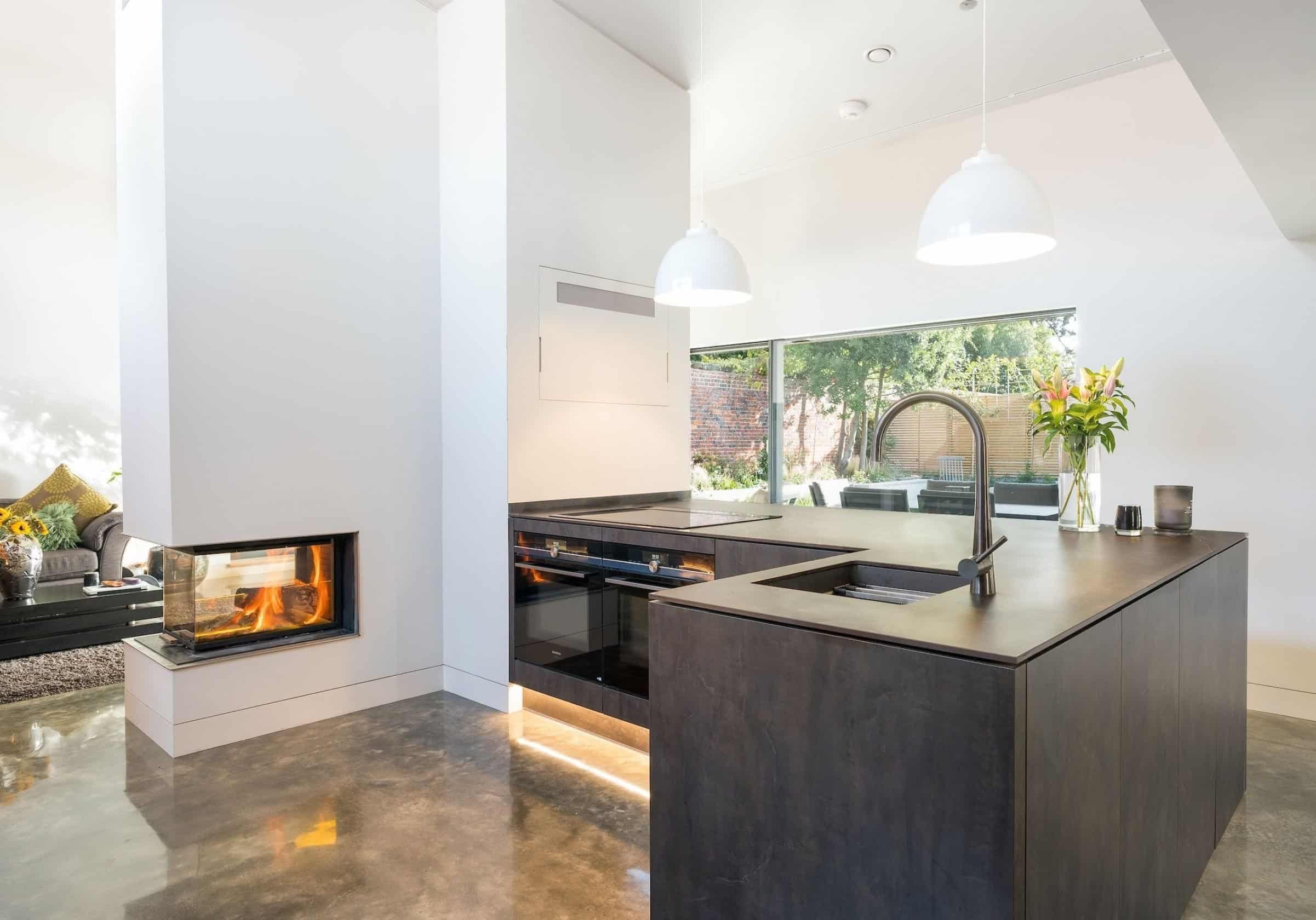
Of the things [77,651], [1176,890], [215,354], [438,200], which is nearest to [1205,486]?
[1176,890]

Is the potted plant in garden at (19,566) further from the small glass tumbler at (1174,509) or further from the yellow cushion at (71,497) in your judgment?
the small glass tumbler at (1174,509)

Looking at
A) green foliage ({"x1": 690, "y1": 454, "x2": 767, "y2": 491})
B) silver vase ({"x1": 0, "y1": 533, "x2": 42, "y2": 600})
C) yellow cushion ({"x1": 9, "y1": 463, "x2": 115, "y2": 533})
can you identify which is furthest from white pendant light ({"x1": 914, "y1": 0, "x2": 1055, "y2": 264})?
yellow cushion ({"x1": 9, "y1": 463, "x2": 115, "y2": 533})

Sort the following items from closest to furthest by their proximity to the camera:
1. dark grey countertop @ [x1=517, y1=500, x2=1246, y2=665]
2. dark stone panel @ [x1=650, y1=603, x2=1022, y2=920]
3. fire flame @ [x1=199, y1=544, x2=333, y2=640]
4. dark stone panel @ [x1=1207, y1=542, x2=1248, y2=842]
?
dark stone panel @ [x1=650, y1=603, x2=1022, y2=920], dark grey countertop @ [x1=517, y1=500, x2=1246, y2=665], dark stone panel @ [x1=1207, y1=542, x2=1248, y2=842], fire flame @ [x1=199, y1=544, x2=333, y2=640]

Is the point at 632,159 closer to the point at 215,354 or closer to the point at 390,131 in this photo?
the point at 390,131

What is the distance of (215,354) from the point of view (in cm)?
304

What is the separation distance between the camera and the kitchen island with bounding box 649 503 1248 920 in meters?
1.04

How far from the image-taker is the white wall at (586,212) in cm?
342

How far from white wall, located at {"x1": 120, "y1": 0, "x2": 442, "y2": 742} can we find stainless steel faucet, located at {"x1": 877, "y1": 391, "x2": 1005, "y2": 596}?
8.62 feet

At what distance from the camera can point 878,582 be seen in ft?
6.27

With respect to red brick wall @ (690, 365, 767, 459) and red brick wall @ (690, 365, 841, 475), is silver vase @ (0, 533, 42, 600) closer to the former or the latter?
red brick wall @ (690, 365, 841, 475)

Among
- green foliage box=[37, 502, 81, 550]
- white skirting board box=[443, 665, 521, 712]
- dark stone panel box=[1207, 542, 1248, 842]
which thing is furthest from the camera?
green foliage box=[37, 502, 81, 550]

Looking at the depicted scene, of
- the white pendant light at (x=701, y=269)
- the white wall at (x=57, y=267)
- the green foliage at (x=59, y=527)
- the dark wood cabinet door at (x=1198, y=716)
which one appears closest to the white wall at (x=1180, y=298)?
the dark wood cabinet door at (x=1198, y=716)

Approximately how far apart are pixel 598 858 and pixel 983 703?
1548 millimetres

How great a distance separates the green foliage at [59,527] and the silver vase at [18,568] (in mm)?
981
